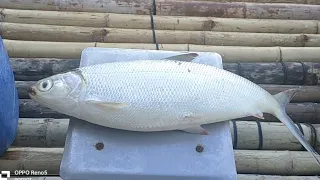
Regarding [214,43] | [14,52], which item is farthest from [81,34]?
[214,43]

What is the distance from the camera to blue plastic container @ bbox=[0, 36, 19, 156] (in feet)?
8.01

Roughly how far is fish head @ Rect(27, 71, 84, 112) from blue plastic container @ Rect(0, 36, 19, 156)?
311 mm

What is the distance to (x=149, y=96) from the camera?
221 centimetres

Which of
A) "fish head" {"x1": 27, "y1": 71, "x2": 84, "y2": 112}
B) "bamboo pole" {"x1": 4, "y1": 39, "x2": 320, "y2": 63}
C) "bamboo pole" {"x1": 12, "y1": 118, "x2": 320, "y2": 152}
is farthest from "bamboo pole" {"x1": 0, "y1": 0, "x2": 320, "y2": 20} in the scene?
"fish head" {"x1": 27, "y1": 71, "x2": 84, "y2": 112}

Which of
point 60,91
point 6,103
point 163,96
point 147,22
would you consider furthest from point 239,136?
point 147,22

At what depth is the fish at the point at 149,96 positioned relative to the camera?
2189mm

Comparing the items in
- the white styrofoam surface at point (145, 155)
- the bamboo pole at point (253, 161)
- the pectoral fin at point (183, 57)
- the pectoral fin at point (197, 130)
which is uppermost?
the pectoral fin at point (183, 57)

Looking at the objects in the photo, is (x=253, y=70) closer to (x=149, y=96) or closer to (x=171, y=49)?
(x=171, y=49)

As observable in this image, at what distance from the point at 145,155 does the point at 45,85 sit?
0.71m

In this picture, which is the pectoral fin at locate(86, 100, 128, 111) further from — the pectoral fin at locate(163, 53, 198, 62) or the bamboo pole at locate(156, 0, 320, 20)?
the bamboo pole at locate(156, 0, 320, 20)

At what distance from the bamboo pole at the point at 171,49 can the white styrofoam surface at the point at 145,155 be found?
5.48 ft

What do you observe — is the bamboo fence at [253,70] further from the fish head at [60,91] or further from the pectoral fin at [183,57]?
the fish head at [60,91]

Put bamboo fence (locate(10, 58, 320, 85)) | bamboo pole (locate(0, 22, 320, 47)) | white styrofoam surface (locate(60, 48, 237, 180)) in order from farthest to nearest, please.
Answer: bamboo pole (locate(0, 22, 320, 47)) < bamboo fence (locate(10, 58, 320, 85)) < white styrofoam surface (locate(60, 48, 237, 180))

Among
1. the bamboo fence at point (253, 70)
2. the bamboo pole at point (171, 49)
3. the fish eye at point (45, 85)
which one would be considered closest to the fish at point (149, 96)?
the fish eye at point (45, 85)
